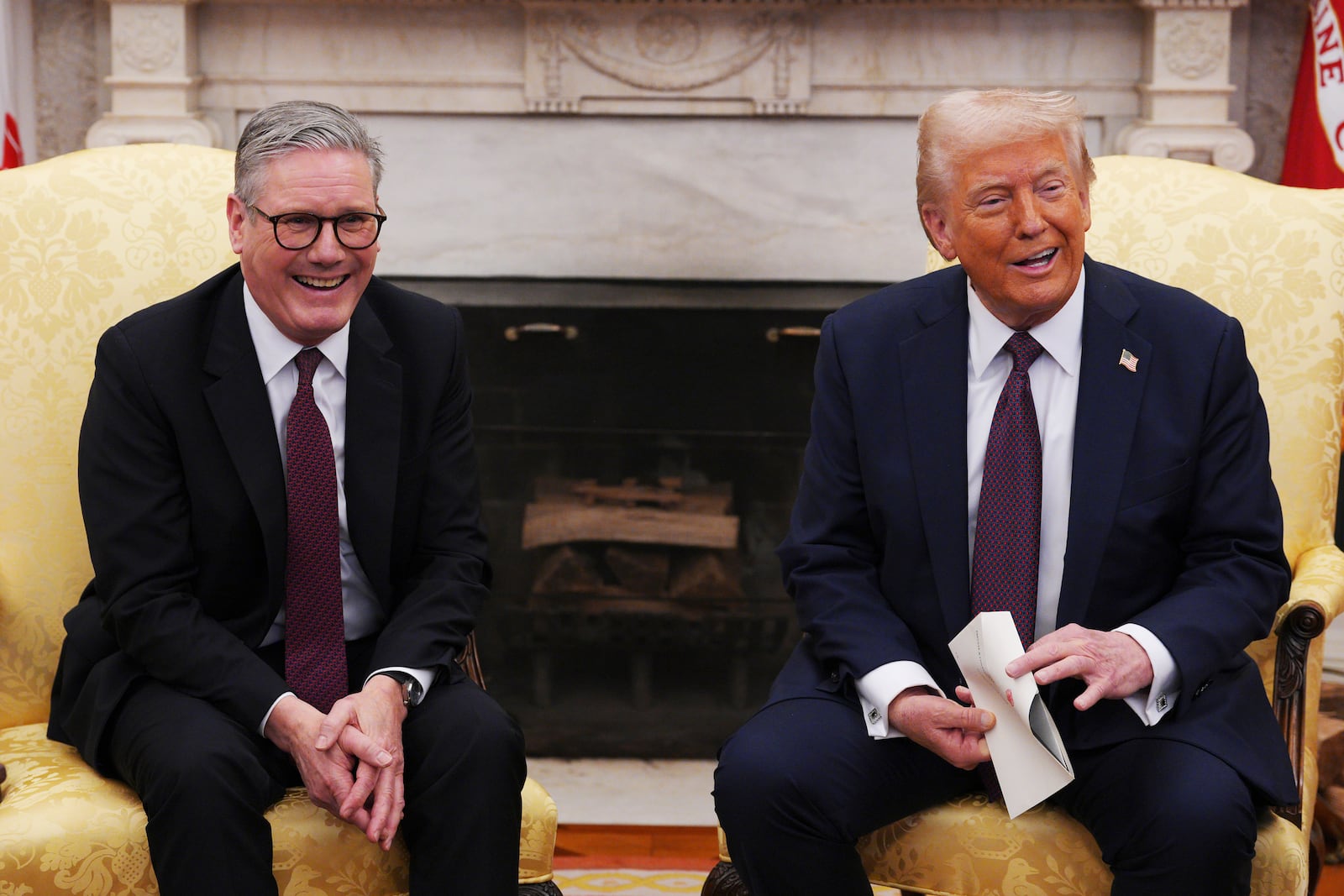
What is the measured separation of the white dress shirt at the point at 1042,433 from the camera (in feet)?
5.26

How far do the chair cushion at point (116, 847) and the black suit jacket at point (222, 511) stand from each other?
85 mm

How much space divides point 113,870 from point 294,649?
0.30m

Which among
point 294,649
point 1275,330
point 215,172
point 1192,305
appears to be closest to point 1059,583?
point 1192,305

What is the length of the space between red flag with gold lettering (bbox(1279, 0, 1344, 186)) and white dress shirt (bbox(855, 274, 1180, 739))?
1.52 m

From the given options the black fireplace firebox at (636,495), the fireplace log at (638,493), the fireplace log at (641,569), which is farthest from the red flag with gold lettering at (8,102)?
the fireplace log at (641,569)

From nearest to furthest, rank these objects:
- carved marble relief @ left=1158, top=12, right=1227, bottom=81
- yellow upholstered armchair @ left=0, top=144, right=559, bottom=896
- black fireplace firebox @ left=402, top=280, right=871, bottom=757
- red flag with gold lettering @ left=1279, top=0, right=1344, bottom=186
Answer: yellow upholstered armchair @ left=0, top=144, right=559, bottom=896, red flag with gold lettering @ left=1279, top=0, right=1344, bottom=186, carved marble relief @ left=1158, top=12, right=1227, bottom=81, black fireplace firebox @ left=402, top=280, right=871, bottom=757

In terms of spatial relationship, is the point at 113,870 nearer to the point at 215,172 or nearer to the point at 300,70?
the point at 215,172

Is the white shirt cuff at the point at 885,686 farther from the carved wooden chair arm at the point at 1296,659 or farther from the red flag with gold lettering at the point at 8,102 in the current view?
the red flag with gold lettering at the point at 8,102

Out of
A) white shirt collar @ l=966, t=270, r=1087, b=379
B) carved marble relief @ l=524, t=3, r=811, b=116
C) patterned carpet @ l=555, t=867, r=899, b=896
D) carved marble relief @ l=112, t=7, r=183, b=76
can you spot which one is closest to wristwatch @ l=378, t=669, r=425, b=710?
white shirt collar @ l=966, t=270, r=1087, b=379

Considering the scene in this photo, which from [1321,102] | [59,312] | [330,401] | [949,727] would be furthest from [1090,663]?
[1321,102]

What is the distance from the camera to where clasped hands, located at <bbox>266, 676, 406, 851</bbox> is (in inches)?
59.6

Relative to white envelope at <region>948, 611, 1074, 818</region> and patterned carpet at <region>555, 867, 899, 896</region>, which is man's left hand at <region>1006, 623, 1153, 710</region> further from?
patterned carpet at <region>555, 867, 899, 896</region>

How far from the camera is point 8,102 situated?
2.98 meters

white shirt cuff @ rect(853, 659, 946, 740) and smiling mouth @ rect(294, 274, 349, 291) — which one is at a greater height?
smiling mouth @ rect(294, 274, 349, 291)
